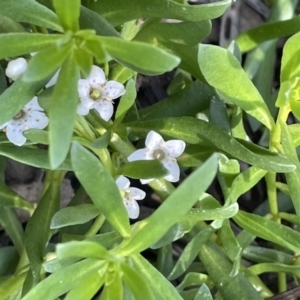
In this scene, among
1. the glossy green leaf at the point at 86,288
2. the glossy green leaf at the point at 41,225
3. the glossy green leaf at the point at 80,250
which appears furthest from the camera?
the glossy green leaf at the point at 41,225

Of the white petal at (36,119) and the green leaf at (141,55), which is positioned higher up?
the green leaf at (141,55)

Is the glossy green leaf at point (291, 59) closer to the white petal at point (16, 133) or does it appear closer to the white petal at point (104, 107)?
the white petal at point (104, 107)

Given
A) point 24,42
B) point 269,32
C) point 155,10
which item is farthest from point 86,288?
point 269,32

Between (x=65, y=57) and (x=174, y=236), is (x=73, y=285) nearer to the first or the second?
(x=174, y=236)

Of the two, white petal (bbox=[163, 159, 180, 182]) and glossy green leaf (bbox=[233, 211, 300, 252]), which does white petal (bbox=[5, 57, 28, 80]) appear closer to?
white petal (bbox=[163, 159, 180, 182])

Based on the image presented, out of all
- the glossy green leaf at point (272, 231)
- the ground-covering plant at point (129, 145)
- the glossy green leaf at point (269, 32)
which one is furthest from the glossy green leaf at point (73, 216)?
the glossy green leaf at point (269, 32)

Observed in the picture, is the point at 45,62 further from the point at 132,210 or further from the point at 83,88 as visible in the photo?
the point at 132,210

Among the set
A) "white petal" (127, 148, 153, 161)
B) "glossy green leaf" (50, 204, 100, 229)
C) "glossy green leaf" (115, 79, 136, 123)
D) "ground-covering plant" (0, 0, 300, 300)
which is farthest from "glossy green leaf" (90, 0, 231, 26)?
"glossy green leaf" (50, 204, 100, 229)
